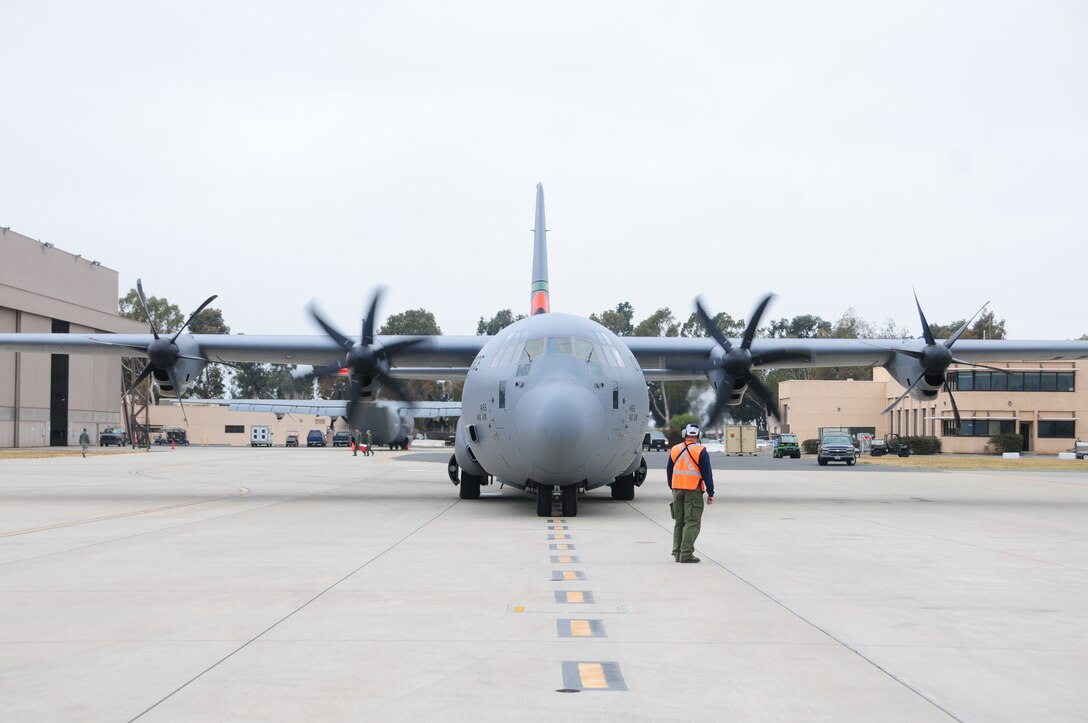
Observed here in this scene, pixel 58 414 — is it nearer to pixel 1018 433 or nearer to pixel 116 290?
pixel 116 290

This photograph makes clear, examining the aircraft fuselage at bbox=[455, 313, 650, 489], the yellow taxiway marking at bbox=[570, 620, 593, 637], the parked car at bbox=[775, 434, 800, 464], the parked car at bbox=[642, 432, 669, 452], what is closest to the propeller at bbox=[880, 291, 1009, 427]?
the aircraft fuselage at bbox=[455, 313, 650, 489]

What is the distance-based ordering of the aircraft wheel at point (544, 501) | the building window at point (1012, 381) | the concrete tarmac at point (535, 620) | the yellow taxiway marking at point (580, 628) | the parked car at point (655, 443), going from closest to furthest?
1. the concrete tarmac at point (535, 620)
2. the yellow taxiway marking at point (580, 628)
3. the aircraft wheel at point (544, 501)
4. the building window at point (1012, 381)
5. the parked car at point (655, 443)

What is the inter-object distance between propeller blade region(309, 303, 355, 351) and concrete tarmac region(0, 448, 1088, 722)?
6.47m

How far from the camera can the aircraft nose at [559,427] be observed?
16.2m

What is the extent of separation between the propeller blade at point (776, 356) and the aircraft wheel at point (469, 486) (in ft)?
24.7

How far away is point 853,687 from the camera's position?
5914 millimetres

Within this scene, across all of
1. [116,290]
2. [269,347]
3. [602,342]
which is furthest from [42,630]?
[116,290]

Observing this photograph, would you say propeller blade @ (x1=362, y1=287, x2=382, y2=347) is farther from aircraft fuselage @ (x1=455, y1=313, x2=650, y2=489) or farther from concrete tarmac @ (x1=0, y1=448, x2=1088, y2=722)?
concrete tarmac @ (x1=0, y1=448, x2=1088, y2=722)

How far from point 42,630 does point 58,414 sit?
77.0m

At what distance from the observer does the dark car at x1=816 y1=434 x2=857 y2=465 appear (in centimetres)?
4859

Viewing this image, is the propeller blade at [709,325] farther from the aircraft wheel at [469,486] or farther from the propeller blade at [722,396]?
the aircraft wheel at [469,486]

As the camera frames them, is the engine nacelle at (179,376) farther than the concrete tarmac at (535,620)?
Yes

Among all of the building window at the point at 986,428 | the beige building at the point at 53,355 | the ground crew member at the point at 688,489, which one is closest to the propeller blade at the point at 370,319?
the ground crew member at the point at 688,489

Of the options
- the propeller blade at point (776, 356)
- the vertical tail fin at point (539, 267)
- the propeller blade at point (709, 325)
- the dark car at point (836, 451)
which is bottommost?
the dark car at point (836, 451)
